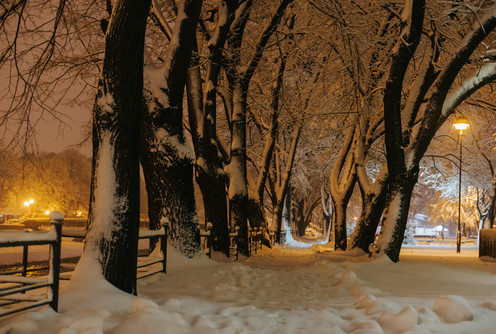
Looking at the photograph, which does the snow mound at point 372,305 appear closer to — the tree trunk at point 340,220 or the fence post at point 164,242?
the fence post at point 164,242

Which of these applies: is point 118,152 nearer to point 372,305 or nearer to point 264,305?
point 264,305

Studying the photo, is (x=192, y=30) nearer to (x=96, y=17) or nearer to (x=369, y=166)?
(x=96, y=17)

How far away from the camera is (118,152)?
18.4 feet

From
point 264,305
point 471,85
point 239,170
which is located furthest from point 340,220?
point 264,305

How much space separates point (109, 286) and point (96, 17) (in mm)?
9150

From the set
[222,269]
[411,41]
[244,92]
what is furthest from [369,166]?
[222,269]

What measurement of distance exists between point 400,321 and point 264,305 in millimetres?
2307

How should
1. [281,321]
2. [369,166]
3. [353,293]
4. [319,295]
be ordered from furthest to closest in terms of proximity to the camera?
[369,166]
[319,295]
[353,293]
[281,321]

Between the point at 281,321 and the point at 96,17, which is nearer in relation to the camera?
the point at 281,321

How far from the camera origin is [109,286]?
5211mm

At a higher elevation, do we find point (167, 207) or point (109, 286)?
point (167, 207)

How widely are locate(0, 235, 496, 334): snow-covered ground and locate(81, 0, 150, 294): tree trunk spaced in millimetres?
395

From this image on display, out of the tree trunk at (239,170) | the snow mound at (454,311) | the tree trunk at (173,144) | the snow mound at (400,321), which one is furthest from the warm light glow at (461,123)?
the snow mound at (400,321)

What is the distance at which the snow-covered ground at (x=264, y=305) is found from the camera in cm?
416
